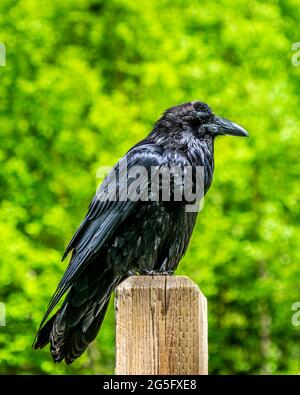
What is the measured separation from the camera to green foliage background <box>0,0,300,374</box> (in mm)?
11297

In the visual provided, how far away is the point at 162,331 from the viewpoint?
313 centimetres

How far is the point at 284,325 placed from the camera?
13250 mm

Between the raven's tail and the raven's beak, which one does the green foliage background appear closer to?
the raven's beak

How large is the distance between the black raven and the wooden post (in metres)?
1.24

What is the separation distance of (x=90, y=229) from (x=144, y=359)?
1.94 m
